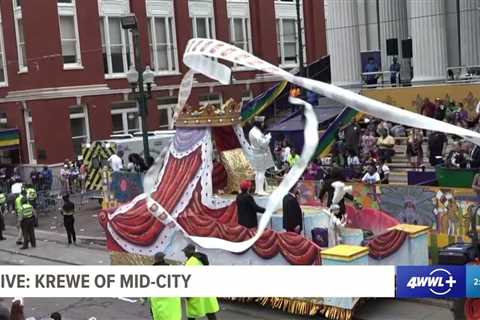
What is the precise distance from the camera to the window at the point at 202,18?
1583 inches

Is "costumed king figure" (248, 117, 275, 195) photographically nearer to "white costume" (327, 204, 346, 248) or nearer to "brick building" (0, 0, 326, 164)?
"white costume" (327, 204, 346, 248)

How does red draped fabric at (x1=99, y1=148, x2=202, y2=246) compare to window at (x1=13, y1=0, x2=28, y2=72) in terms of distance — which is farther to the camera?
window at (x1=13, y1=0, x2=28, y2=72)

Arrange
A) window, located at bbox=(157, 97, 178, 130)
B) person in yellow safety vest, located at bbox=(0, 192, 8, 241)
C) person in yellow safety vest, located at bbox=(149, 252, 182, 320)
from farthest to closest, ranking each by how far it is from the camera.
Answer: window, located at bbox=(157, 97, 178, 130) → person in yellow safety vest, located at bbox=(0, 192, 8, 241) → person in yellow safety vest, located at bbox=(149, 252, 182, 320)

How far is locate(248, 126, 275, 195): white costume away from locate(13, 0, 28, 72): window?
22898 millimetres

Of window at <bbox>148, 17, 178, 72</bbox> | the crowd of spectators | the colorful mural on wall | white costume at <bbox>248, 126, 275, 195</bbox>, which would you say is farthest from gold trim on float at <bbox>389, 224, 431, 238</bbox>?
window at <bbox>148, 17, 178, 72</bbox>

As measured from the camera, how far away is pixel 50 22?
33.1 metres

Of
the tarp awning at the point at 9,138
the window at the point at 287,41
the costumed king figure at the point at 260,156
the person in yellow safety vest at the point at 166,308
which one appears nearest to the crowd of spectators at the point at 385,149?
the costumed king figure at the point at 260,156

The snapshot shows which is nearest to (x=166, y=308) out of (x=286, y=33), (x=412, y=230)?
(x=412, y=230)

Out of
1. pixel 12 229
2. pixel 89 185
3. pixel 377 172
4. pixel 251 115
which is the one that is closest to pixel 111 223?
pixel 377 172

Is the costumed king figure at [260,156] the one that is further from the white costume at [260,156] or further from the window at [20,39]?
the window at [20,39]

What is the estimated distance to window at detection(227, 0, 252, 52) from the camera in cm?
4250

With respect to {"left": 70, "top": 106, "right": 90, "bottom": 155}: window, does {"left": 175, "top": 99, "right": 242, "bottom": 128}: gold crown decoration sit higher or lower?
higher

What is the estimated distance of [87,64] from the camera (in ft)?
114

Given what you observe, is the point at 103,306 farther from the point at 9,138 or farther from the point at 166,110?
the point at 166,110
